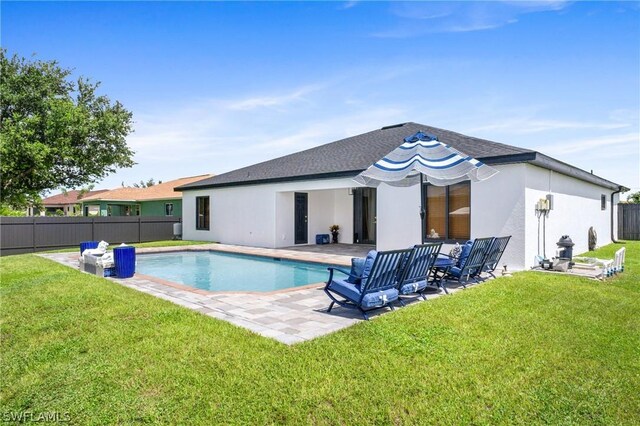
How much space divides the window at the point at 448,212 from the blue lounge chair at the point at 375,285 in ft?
18.4

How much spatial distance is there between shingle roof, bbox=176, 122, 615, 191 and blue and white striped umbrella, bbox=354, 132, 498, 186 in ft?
10.5

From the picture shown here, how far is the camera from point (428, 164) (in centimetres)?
694

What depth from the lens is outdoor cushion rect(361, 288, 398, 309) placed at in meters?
5.62

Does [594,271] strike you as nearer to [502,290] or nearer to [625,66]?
[502,290]

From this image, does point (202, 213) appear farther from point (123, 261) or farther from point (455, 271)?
point (455, 271)

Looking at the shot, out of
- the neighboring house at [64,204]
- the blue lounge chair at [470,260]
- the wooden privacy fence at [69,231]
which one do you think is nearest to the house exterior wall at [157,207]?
the wooden privacy fence at [69,231]

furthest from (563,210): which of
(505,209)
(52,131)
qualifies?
(52,131)

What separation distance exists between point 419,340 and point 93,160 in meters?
23.1

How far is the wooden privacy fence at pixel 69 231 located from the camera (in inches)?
655

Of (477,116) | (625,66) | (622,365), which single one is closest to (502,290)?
(622,365)

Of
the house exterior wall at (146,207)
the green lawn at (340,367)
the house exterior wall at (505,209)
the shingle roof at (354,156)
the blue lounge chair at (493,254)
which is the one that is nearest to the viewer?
the green lawn at (340,367)

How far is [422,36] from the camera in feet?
38.4

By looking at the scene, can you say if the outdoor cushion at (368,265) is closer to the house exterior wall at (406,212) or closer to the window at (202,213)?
the house exterior wall at (406,212)

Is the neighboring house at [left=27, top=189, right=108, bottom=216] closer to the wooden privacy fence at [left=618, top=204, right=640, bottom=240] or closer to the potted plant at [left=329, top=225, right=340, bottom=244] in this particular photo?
the potted plant at [left=329, top=225, right=340, bottom=244]
